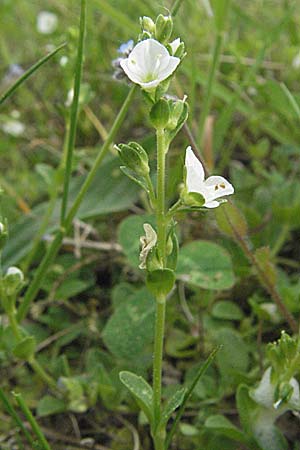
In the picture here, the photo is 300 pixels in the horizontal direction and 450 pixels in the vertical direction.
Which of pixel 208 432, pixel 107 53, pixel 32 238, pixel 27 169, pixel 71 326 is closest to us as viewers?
pixel 208 432

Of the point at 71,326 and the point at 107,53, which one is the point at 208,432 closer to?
the point at 71,326

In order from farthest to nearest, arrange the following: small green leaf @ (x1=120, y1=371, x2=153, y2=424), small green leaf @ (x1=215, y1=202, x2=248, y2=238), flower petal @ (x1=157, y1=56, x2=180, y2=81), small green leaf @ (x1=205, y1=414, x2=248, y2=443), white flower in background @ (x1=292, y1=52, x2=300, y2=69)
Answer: white flower in background @ (x1=292, y1=52, x2=300, y2=69), small green leaf @ (x1=215, y1=202, x2=248, y2=238), small green leaf @ (x1=205, y1=414, x2=248, y2=443), small green leaf @ (x1=120, y1=371, x2=153, y2=424), flower petal @ (x1=157, y1=56, x2=180, y2=81)

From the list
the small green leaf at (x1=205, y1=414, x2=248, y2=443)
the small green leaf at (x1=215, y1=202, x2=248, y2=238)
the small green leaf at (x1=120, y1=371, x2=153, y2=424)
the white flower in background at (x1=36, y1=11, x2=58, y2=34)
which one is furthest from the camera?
the white flower in background at (x1=36, y1=11, x2=58, y2=34)

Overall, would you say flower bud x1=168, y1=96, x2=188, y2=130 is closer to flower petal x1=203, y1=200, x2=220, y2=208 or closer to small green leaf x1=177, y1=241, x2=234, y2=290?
flower petal x1=203, y1=200, x2=220, y2=208

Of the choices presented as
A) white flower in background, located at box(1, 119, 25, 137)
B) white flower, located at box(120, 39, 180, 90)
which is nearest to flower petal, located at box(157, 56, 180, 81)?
white flower, located at box(120, 39, 180, 90)

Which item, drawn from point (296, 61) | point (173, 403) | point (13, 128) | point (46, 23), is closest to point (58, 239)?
point (173, 403)

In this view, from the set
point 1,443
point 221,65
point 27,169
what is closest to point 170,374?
point 1,443

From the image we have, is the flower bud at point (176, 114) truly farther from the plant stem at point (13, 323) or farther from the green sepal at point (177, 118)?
the plant stem at point (13, 323)
